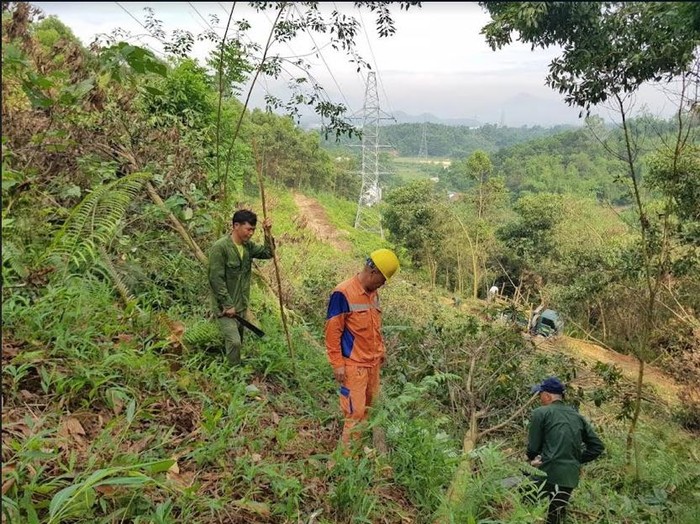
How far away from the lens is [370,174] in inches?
1945

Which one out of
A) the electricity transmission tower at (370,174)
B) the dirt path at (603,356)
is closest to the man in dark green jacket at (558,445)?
the dirt path at (603,356)

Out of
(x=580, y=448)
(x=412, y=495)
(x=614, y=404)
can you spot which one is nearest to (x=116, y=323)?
(x=412, y=495)

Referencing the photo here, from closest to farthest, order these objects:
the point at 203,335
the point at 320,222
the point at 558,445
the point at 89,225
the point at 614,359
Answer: the point at 558,445 < the point at 89,225 < the point at 203,335 < the point at 614,359 < the point at 320,222

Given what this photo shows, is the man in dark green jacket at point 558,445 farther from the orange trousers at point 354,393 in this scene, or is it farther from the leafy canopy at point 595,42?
the leafy canopy at point 595,42

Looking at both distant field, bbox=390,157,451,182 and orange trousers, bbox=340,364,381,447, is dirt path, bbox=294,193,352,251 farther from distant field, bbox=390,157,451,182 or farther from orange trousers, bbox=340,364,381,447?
distant field, bbox=390,157,451,182

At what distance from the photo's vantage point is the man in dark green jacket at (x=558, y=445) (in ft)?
13.8

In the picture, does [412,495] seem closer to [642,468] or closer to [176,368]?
[176,368]

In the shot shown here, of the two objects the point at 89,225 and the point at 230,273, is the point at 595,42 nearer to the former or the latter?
the point at 230,273

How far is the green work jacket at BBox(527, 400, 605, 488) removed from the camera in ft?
13.8

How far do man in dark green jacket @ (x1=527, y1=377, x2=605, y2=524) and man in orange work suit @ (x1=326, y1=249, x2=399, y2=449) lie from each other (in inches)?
58.4

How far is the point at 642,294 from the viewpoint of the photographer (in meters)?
13.1

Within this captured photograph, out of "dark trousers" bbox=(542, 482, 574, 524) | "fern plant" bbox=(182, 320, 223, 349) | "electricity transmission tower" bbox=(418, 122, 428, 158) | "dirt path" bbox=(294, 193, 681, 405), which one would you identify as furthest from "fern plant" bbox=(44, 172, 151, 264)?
"electricity transmission tower" bbox=(418, 122, 428, 158)

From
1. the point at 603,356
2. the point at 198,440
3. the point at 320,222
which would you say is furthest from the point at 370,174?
the point at 198,440

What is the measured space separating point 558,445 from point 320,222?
119ft
